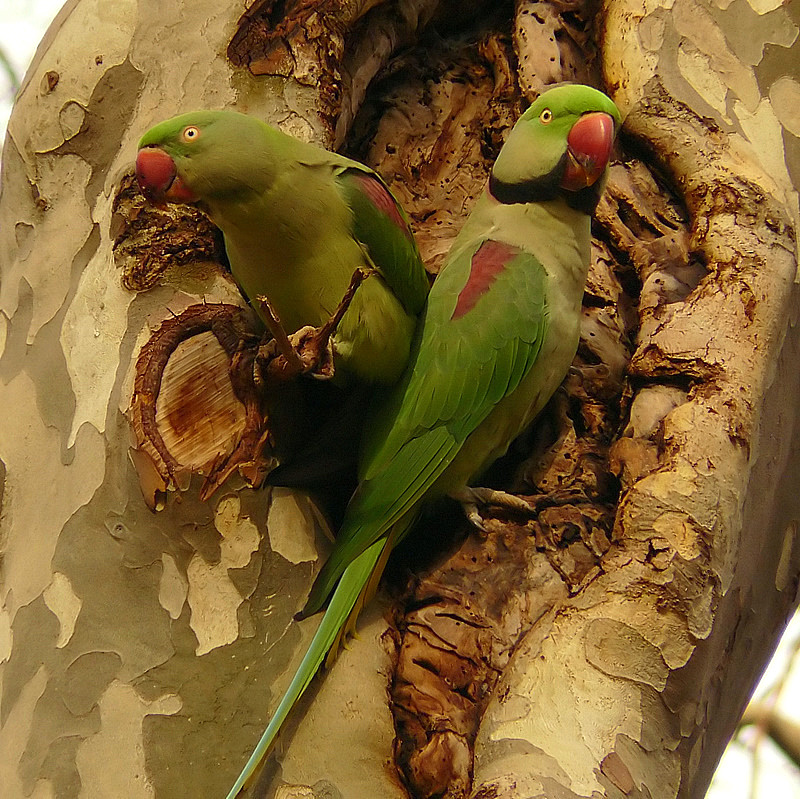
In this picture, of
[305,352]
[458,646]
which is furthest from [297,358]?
[458,646]

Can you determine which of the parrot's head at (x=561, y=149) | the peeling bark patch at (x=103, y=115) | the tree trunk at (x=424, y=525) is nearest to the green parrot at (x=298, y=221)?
the tree trunk at (x=424, y=525)

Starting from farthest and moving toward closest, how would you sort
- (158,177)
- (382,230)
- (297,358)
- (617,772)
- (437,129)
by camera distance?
(437,129), (382,230), (158,177), (297,358), (617,772)

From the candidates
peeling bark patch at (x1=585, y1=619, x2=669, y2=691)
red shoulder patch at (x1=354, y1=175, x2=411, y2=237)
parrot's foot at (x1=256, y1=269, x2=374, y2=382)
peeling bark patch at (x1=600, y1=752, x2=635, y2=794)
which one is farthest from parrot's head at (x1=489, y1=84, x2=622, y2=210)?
peeling bark patch at (x1=600, y1=752, x2=635, y2=794)

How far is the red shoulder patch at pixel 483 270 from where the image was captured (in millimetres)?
1613

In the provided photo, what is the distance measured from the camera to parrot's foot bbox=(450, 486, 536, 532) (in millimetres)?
1570

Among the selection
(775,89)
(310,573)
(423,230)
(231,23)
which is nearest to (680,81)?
(775,89)

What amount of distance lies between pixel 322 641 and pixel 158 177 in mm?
788

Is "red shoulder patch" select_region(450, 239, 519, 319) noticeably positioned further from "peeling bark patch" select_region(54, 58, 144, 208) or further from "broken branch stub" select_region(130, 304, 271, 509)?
"peeling bark patch" select_region(54, 58, 144, 208)

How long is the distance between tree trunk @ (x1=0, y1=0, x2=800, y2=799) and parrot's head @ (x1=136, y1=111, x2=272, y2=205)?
11 centimetres

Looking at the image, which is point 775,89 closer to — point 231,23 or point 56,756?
point 231,23

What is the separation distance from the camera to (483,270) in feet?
5.41

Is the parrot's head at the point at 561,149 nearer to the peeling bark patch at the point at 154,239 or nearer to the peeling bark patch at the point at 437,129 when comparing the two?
the peeling bark patch at the point at 437,129

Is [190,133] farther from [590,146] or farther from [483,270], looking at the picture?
[590,146]

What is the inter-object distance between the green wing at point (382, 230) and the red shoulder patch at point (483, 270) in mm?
95
